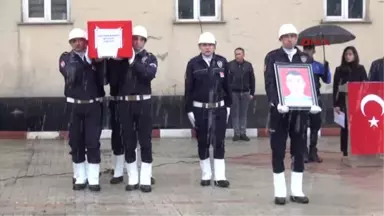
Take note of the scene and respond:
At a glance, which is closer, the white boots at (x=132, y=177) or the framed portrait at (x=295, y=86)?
the framed portrait at (x=295, y=86)

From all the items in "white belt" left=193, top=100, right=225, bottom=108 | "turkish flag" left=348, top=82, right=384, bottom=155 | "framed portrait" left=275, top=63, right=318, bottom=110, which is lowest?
"turkish flag" left=348, top=82, right=384, bottom=155

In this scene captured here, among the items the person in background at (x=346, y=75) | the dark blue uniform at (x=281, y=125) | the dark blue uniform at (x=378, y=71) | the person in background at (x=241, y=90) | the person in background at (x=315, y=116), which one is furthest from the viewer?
the person in background at (x=241, y=90)

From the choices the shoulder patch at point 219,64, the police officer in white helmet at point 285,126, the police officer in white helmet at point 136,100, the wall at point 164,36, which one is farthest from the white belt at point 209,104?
the wall at point 164,36

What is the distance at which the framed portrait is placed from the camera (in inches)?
347

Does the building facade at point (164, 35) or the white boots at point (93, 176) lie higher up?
the building facade at point (164, 35)

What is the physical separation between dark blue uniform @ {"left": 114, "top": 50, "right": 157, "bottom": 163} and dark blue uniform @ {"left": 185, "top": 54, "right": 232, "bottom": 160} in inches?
27.2

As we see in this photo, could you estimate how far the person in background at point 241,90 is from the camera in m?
16.3

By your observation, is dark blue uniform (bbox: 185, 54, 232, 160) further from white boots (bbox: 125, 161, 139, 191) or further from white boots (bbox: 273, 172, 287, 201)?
white boots (bbox: 273, 172, 287, 201)

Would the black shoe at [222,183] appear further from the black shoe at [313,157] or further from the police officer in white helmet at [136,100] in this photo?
the black shoe at [313,157]

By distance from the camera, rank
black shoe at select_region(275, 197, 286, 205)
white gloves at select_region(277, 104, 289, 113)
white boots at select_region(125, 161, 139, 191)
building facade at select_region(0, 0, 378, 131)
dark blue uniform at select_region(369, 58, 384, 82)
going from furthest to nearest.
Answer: building facade at select_region(0, 0, 378, 131), dark blue uniform at select_region(369, 58, 384, 82), white boots at select_region(125, 161, 139, 191), black shoe at select_region(275, 197, 286, 205), white gloves at select_region(277, 104, 289, 113)

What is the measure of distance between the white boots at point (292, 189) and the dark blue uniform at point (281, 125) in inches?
2.9

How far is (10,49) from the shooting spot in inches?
656

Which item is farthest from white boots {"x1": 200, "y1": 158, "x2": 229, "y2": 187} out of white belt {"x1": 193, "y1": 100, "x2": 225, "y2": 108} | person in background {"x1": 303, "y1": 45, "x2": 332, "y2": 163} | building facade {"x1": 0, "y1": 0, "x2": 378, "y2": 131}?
building facade {"x1": 0, "y1": 0, "x2": 378, "y2": 131}

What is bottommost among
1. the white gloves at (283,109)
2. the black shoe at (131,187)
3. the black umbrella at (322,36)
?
the black shoe at (131,187)
